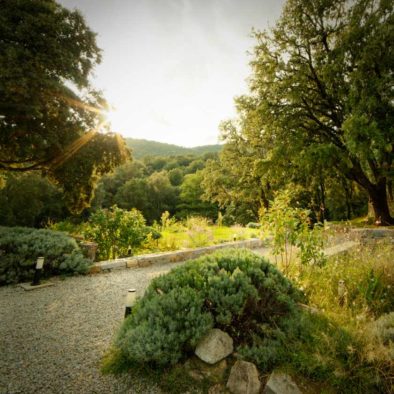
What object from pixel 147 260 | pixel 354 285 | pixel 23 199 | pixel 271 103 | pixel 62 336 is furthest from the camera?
pixel 23 199

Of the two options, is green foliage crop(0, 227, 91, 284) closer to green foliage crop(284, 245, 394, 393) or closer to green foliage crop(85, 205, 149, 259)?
green foliage crop(85, 205, 149, 259)

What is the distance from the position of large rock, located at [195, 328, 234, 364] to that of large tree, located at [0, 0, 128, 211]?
6.24 metres

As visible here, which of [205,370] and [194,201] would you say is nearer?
[205,370]

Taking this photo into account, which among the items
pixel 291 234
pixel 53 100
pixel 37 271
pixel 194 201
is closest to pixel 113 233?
pixel 37 271

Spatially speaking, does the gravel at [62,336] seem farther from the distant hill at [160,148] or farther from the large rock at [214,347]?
the distant hill at [160,148]

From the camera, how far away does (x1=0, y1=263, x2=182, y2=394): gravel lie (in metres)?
2.64

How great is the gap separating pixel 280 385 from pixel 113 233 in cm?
639

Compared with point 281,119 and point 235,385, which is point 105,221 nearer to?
point 235,385

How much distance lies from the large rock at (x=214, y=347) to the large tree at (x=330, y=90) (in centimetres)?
1012

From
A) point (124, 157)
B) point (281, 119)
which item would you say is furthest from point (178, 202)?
point (124, 157)

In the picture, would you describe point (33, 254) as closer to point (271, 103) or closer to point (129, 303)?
point (129, 303)

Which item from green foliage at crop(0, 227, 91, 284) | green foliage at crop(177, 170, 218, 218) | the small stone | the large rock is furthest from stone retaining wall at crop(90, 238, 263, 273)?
green foliage at crop(177, 170, 218, 218)

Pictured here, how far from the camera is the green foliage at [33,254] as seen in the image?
5.64 metres

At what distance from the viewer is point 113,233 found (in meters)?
7.92
